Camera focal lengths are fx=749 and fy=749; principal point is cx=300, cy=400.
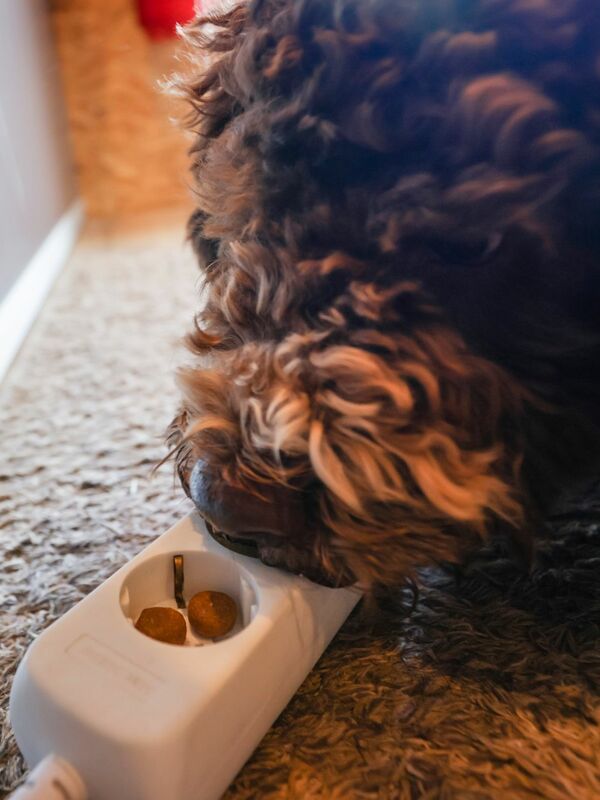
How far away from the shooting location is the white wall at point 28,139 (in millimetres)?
1955

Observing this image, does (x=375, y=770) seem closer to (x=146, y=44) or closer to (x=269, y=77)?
(x=269, y=77)

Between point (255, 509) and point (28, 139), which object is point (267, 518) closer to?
point (255, 509)

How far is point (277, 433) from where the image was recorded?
0.66m

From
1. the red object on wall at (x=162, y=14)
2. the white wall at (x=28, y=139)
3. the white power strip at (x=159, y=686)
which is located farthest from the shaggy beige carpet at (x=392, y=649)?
the red object on wall at (x=162, y=14)

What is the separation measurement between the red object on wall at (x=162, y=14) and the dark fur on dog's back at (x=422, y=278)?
7.45 feet

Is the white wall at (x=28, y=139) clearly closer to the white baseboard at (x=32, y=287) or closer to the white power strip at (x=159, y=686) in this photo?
the white baseboard at (x=32, y=287)

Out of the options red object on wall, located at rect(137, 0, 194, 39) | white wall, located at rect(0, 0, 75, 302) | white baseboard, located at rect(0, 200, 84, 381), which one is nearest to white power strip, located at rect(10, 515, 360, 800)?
white baseboard, located at rect(0, 200, 84, 381)

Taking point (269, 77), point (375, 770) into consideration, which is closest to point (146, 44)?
point (269, 77)

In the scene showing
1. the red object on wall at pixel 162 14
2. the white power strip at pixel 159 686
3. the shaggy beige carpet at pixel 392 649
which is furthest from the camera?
the red object on wall at pixel 162 14

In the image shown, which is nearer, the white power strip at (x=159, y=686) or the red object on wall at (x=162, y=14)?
the white power strip at (x=159, y=686)

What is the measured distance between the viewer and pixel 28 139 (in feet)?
7.39

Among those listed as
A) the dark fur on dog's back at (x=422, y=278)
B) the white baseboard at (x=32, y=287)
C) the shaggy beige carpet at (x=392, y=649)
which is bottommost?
the shaggy beige carpet at (x=392, y=649)

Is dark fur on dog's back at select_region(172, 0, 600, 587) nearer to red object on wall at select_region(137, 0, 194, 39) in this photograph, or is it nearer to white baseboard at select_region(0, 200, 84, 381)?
white baseboard at select_region(0, 200, 84, 381)

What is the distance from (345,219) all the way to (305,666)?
1.47 feet
